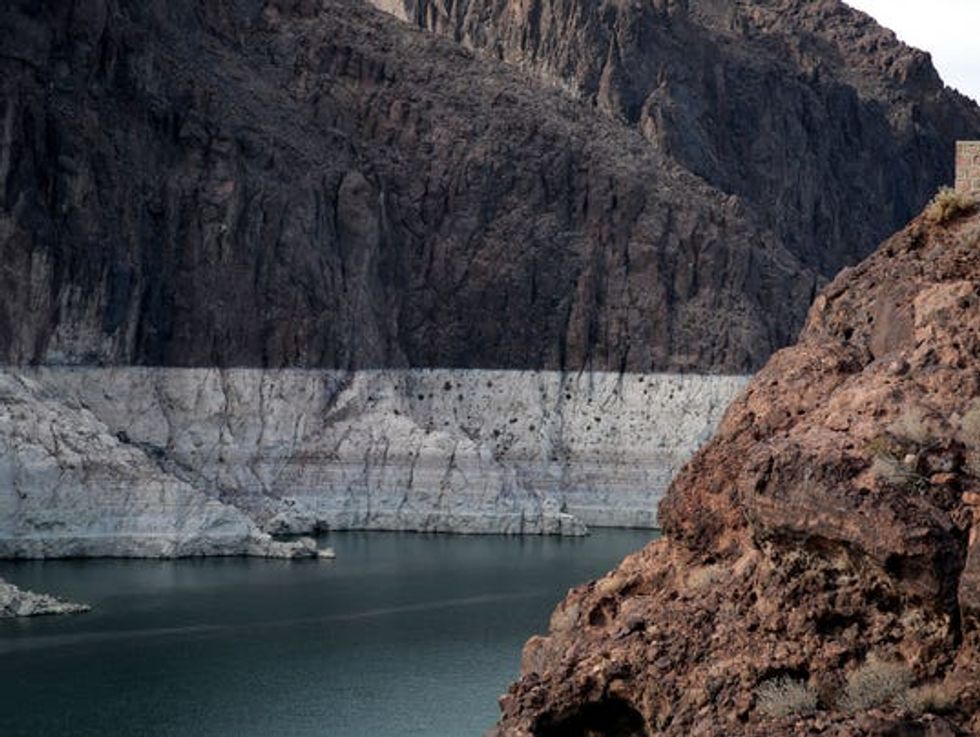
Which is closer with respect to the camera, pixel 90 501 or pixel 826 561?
pixel 826 561

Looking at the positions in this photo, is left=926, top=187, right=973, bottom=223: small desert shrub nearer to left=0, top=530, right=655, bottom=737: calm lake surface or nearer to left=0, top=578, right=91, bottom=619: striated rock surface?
left=0, top=530, right=655, bottom=737: calm lake surface

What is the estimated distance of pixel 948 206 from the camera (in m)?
19.0

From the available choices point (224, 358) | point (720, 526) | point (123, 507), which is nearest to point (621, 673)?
point (720, 526)

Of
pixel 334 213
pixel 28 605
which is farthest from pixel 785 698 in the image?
pixel 334 213

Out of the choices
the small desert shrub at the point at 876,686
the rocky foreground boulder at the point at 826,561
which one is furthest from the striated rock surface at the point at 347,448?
the small desert shrub at the point at 876,686

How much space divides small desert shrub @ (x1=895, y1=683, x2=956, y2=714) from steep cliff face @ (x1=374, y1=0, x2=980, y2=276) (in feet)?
430

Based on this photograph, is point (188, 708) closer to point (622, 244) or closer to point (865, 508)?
point (865, 508)

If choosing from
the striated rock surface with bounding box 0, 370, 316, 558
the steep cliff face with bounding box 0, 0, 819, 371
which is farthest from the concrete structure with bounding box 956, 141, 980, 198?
the steep cliff face with bounding box 0, 0, 819, 371

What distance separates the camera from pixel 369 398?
361 ft

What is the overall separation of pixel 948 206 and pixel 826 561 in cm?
374

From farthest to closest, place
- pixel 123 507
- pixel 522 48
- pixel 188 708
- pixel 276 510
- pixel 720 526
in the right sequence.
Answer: pixel 522 48
pixel 276 510
pixel 123 507
pixel 188 708
pixel 720 526

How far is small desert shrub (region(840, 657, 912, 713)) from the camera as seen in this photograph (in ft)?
52.5

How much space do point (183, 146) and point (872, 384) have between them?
9330cm

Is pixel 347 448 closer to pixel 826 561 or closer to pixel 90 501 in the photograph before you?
pixel 90 501
